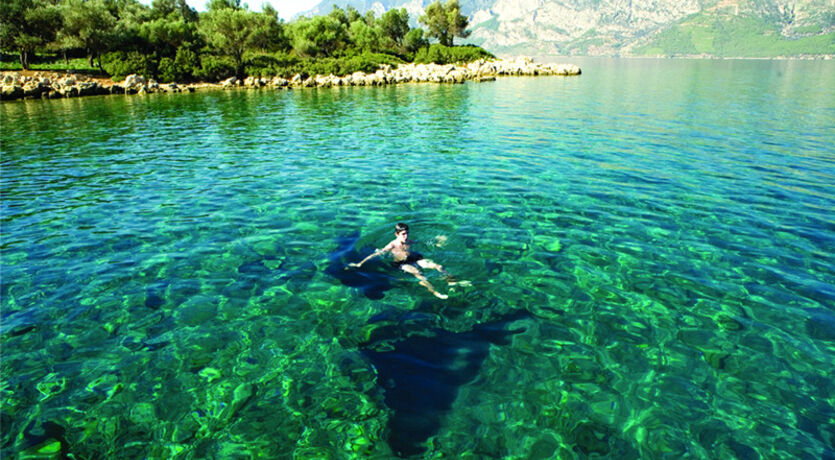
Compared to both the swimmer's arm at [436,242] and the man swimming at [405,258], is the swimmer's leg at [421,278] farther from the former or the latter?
the swimmer's arm at [436,242]

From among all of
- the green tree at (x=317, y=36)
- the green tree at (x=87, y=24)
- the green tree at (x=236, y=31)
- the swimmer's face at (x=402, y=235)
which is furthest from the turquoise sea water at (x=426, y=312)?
the green tree at (x=317, y=36)

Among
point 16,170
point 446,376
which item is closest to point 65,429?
point 446,376

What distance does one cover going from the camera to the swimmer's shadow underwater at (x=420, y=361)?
7.14 meters

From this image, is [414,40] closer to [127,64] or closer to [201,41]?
[201,41]

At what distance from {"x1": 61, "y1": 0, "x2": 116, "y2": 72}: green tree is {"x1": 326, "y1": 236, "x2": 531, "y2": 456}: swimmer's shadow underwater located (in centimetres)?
8852

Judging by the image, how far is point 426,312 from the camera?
10.1 meters

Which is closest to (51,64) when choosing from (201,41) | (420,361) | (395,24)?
(201,41)

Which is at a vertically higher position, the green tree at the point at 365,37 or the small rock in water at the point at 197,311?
the green tree at the point at 365,37

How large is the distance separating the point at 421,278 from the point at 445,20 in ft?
455

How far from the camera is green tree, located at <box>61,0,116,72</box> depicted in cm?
6919

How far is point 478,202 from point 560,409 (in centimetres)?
1129

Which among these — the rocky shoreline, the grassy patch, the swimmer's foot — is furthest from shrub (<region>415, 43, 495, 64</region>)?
the swimmer's foot

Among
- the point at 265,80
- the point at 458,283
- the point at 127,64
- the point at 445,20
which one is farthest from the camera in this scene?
the point at 445,20

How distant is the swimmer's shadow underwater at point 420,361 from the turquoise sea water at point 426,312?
0.16 ft
